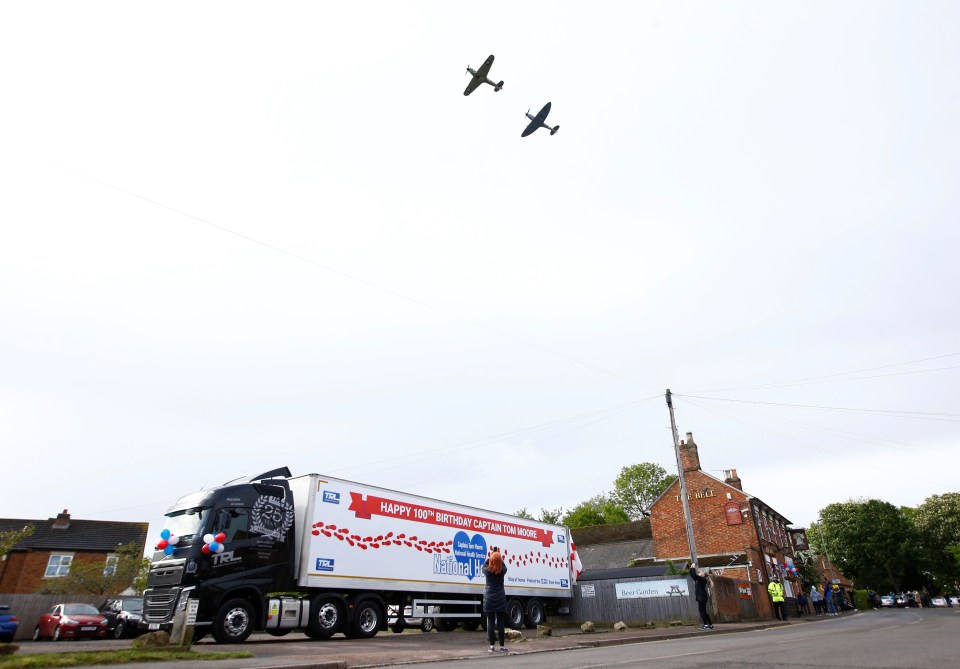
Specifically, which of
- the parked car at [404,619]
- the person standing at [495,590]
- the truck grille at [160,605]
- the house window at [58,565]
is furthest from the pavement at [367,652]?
the house window at [58,565]

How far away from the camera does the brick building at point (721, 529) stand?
33219 mm

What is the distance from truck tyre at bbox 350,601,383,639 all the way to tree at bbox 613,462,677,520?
50870 millimetres

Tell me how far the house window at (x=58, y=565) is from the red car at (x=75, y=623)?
838 inches

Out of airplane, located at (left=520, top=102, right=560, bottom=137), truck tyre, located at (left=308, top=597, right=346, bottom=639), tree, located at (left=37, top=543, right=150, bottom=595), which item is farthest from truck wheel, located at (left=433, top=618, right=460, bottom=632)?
tree, located at (left=37, top=543, right=150, bottom=595)

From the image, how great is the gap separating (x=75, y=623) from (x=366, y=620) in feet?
34.6

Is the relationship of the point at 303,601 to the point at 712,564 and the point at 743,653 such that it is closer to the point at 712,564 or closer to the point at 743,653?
the point at 743,653

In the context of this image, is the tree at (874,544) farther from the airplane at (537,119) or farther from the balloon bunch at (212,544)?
the balloon bunch at (212,544)

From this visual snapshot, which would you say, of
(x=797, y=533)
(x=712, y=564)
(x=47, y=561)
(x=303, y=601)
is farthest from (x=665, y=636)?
(x=797, y=533)

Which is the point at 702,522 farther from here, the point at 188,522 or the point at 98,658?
the point at 98,658

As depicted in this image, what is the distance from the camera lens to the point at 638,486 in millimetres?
61094

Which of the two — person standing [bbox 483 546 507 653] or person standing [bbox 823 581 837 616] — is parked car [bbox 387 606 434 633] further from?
person standing [bbox 823 581 837 616]

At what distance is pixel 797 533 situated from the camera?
5288 cm

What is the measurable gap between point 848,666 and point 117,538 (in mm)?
44591

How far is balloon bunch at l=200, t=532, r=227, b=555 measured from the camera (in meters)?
11.1
